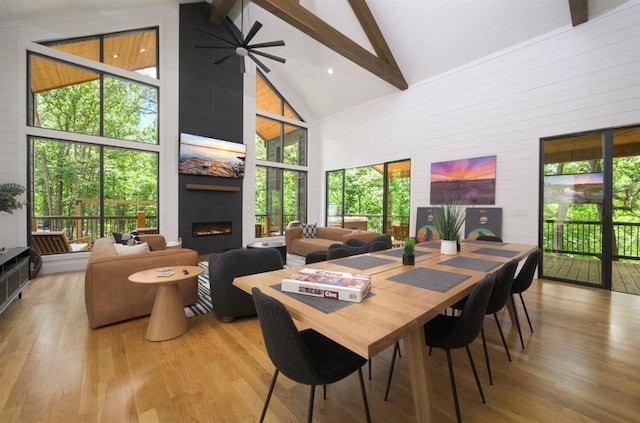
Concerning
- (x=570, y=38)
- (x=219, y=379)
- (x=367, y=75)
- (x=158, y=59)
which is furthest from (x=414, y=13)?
(x=219, y=379)

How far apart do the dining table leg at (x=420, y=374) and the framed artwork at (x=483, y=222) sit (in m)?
4.12

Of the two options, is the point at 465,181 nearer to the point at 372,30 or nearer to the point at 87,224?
the point at 372,30

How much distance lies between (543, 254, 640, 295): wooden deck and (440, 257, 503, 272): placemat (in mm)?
3157

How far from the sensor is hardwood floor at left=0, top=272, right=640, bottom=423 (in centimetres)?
157

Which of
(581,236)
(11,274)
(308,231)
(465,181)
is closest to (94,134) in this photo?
(11,274)

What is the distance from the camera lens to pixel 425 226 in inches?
222

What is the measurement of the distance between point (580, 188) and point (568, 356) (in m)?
3.07

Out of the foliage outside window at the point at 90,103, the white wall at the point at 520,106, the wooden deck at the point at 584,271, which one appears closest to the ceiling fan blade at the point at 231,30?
the foliage outside window at the point at 90,103

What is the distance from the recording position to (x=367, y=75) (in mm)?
6238

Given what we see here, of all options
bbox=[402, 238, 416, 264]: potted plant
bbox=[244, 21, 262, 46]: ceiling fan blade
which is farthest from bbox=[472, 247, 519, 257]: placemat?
bbox=[244, 21, 262, 46]: ceiling fan blade

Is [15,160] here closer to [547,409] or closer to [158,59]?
[158,59]

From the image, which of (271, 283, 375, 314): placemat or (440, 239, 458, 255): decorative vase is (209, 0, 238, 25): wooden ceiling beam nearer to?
(440, 239, 458, 255): decorative vase

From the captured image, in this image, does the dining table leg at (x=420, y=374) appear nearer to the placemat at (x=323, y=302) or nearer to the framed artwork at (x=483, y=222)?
the placemat at (x=323, y=302)

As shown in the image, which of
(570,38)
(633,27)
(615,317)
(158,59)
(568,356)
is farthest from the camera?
(158,59)
